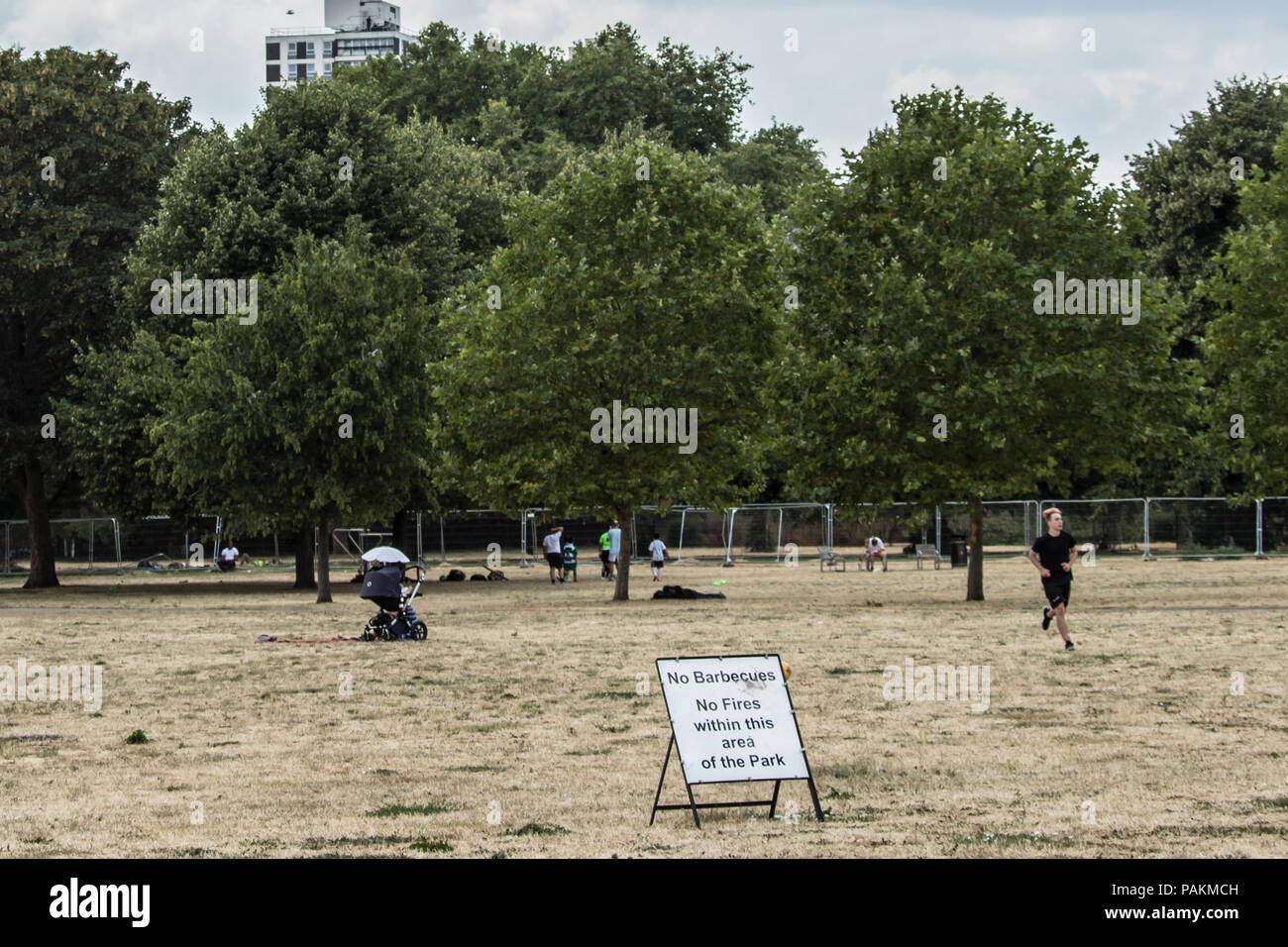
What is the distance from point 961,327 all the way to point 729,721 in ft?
93.1

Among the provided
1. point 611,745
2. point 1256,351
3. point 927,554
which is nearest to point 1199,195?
point 927,554

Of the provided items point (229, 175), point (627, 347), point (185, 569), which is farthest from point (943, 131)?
point (185, 569)

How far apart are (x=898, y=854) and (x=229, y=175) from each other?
45.7 meters

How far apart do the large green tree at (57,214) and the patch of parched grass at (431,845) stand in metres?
44.6

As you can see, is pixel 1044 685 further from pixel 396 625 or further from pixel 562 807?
pixel 396 625

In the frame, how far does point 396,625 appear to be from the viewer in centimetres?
2869

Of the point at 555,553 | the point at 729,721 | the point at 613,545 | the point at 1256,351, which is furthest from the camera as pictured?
the point at 613,545

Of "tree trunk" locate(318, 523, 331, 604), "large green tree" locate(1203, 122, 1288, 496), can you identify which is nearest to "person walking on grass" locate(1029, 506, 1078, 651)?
"large green tree" locate(1203, 122, 1288, 496)

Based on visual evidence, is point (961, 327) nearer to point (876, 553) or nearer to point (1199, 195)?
point (876, 553)

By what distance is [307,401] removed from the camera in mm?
42906

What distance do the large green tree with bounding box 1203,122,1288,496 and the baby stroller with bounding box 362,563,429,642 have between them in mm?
24469

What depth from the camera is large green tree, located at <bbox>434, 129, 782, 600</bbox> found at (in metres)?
41.6

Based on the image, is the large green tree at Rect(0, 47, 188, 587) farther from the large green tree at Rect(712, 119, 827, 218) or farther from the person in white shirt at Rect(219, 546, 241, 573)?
the large green tree at Rect(712, 119, 827, 218)

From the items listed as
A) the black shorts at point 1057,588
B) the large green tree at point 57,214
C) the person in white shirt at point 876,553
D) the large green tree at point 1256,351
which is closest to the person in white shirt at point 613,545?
the person in white shirt at point 876,553
